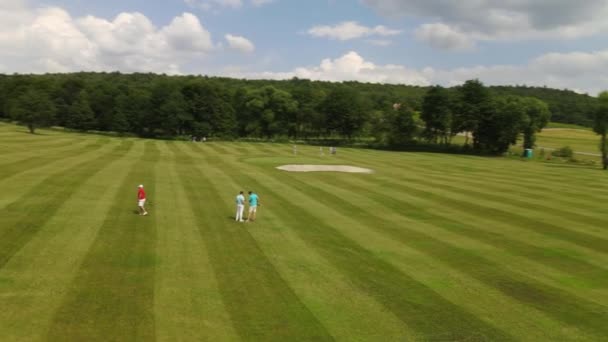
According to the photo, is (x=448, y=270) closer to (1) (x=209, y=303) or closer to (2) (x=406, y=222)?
(2) (x=406, y=222)

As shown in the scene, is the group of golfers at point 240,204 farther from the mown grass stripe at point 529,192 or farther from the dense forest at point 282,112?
the dense forest at point 282,112

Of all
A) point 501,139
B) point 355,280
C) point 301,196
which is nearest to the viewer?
point 355,280

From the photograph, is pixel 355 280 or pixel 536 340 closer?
pixel 536 340

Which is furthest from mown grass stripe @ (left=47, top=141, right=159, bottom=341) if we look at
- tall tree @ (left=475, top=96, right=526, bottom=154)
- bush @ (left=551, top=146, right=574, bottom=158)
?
bush @ (left=551, top=146, right=574, bottom=158)

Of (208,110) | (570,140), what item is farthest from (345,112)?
(570,140)

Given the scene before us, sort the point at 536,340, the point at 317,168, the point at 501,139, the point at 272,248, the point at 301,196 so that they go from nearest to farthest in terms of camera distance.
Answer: the point at 536,340, the point at 272,248, the point at 301,196, the point at 317,168, the point at 501,139

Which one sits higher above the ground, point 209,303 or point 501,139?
point 501,139

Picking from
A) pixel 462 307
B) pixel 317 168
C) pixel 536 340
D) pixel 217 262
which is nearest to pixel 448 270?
pixel 462 307

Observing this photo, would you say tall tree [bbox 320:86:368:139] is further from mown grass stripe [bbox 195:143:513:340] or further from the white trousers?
the white trousers
